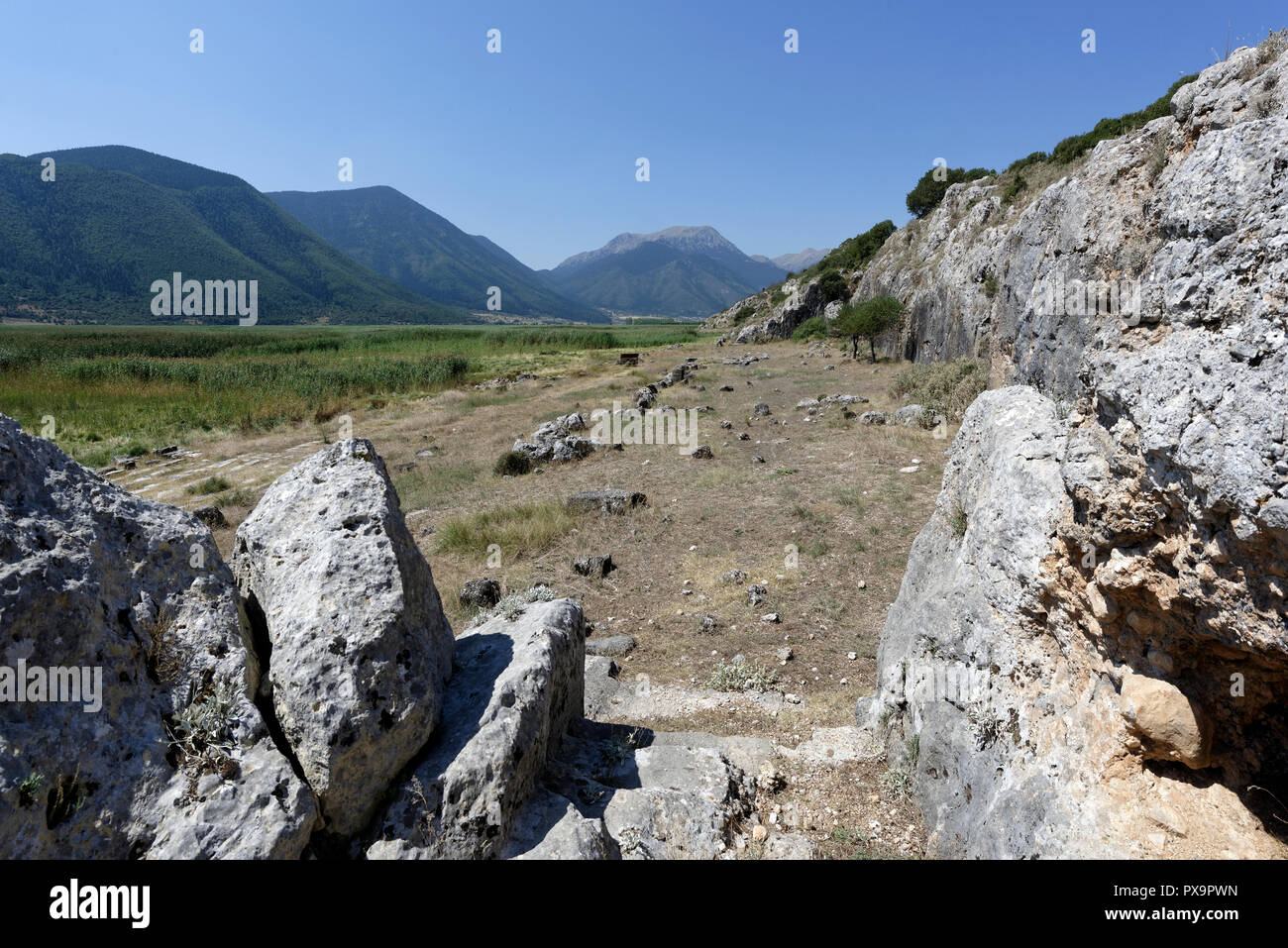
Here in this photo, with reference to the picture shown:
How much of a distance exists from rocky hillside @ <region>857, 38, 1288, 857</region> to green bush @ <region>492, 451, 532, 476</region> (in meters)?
14.1

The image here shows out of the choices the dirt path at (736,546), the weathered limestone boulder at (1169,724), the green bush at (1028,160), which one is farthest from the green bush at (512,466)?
the green bush at (1028,160)

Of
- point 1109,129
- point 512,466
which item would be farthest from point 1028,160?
point 512,466

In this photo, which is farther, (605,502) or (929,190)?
(929,190)

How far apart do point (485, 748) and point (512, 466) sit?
14537 mm

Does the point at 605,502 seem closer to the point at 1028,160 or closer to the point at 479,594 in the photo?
the point at 479,594

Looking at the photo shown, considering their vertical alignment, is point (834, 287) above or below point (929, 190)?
below

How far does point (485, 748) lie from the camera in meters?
3.71

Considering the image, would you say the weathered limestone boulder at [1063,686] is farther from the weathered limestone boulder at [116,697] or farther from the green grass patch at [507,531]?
the green grass patch at [507,531]

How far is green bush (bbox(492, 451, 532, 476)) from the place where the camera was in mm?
17781

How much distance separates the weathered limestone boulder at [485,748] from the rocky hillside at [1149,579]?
9.26 ft

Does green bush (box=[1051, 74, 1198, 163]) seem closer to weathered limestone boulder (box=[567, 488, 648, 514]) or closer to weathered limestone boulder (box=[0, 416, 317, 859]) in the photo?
weathered limestone boulder (box=[567, 488, 648, 514])

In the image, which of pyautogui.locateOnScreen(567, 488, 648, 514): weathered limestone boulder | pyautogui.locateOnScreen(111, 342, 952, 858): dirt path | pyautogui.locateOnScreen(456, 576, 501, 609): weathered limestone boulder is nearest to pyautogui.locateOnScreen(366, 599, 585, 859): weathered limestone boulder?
pyautogui.locateOnScreen(111, 342, 952, 858): dirt path
